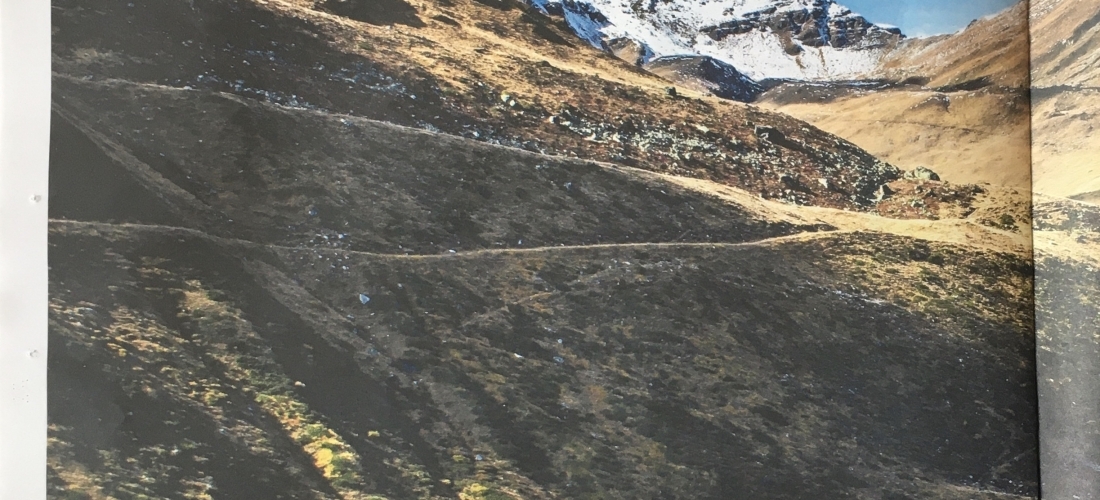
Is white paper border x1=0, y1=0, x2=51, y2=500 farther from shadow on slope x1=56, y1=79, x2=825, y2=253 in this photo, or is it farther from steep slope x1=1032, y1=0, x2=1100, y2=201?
steep slope x1=1032, y1=0, x2=1100, y2=201

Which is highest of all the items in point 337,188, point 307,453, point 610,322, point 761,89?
point 761,89

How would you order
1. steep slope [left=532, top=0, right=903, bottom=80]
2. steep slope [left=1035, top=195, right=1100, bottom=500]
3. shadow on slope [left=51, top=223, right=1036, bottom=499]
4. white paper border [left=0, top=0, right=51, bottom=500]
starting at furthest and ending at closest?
steep slope [left=1035, top=195, right=1100, bottom=500], steep slope [left=532, top=0, right=903, bottom=80], shadow on slope [left=51, top=223, right=1036, bottom=499], white paper border [left=0, top=0, right=51, bottom=500]

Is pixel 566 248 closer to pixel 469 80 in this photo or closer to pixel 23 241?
pixel 469 80

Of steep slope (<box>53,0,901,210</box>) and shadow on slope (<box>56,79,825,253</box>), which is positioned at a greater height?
steep slope (<box>53,0,901,210</box>)

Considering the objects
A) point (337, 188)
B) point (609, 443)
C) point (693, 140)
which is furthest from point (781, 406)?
point (337, 188)

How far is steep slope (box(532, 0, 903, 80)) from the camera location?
2.13 meters

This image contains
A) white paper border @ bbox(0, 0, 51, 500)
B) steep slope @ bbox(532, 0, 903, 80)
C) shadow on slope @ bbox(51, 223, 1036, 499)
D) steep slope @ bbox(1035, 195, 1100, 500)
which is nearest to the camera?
white paper border @ bbox(0, 0, 51, 500)

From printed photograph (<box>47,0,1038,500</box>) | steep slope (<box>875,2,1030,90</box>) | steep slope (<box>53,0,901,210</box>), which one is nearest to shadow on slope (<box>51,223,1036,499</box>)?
printed photograph (<box>47,0,1038,500</box>)

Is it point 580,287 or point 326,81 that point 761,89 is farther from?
point 326,81

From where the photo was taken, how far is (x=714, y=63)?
2.18 m

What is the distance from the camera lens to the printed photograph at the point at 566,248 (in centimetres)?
173

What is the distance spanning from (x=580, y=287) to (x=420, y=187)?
0.48m

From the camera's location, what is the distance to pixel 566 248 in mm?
2002

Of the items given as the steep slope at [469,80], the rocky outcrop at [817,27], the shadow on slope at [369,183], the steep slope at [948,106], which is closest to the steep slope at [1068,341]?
the steep slope at [948,106]
